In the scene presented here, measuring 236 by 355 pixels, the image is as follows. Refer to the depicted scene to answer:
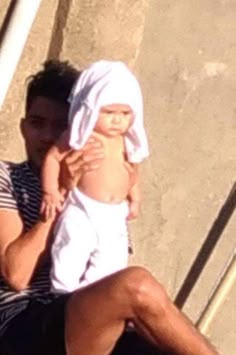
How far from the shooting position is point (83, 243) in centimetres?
612

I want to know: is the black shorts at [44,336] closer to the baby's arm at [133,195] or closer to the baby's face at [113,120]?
the baby's arm at [133,195]

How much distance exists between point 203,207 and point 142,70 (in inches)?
16.4

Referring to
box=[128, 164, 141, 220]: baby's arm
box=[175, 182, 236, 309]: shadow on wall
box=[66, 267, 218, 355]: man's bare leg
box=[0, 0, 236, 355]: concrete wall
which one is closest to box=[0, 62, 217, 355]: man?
box=[66, 267, 218, 355]: man's bare leg

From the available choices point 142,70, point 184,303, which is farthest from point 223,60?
point 184,303

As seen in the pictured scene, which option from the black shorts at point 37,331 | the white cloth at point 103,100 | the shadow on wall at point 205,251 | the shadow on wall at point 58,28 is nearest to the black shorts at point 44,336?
the black shorts at point 37,331

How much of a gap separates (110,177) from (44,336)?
42cm

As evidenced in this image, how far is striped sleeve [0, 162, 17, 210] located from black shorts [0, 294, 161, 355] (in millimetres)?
241

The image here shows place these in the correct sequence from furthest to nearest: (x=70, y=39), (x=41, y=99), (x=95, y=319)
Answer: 1. (x=70, y=39)
2. (x=41, y=99)
3. (x=95, y=319)

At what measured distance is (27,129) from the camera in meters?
6.34

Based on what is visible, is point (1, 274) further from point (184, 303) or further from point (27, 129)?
point (184, 303)

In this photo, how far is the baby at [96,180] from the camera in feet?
20.0

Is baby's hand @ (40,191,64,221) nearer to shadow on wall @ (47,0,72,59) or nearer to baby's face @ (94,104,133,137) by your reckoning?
baby's face @ (94,104,133,137)

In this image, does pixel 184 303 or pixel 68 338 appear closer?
pixel 68 338

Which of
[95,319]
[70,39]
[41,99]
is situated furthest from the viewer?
[70,39]
